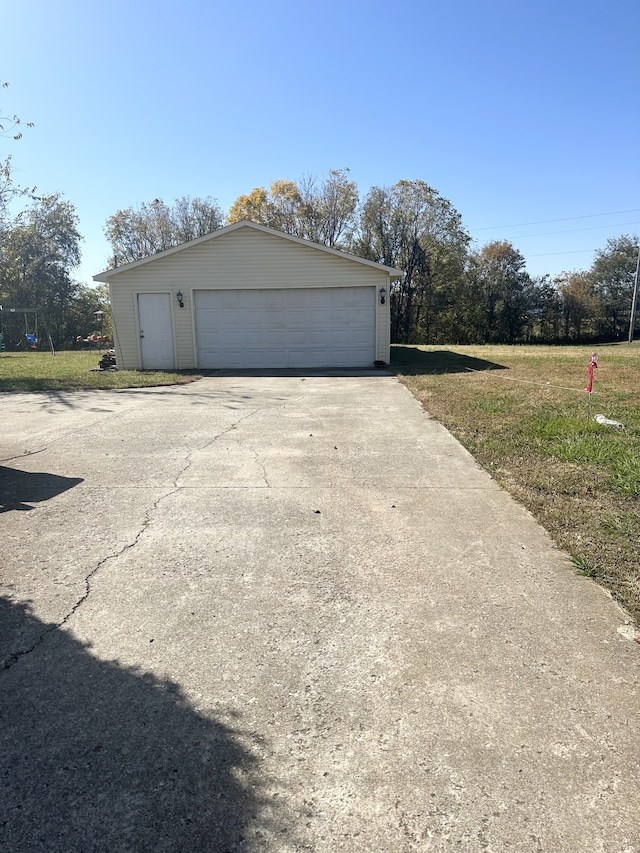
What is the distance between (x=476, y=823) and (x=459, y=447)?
16.5 ft

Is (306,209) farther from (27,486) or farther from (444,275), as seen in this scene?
(27,486)

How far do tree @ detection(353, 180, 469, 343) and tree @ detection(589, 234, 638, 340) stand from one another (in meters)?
11.5

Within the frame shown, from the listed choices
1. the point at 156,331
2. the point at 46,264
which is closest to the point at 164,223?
the point at 46,264

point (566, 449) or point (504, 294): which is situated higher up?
point (504, 294)

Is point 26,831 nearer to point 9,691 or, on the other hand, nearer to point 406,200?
point 9,691

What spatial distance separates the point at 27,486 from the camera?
4.96 m

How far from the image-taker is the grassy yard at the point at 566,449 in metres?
3.55

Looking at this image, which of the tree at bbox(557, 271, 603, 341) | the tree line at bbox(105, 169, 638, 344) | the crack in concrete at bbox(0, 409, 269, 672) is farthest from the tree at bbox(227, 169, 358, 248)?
the crack in concrete at bbox(0, 409, 269, 672)

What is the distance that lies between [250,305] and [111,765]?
47.5 ft

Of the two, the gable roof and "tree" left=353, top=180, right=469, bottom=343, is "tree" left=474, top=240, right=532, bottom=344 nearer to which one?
"tree" left=353, top=180, right=469, bottom=343

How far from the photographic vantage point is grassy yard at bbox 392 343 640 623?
11.7 ft

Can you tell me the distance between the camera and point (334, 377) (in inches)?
539

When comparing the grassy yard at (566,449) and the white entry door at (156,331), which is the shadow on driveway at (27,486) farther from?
the white entry door at (156,331)

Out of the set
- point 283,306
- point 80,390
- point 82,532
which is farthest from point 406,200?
point 82,532
